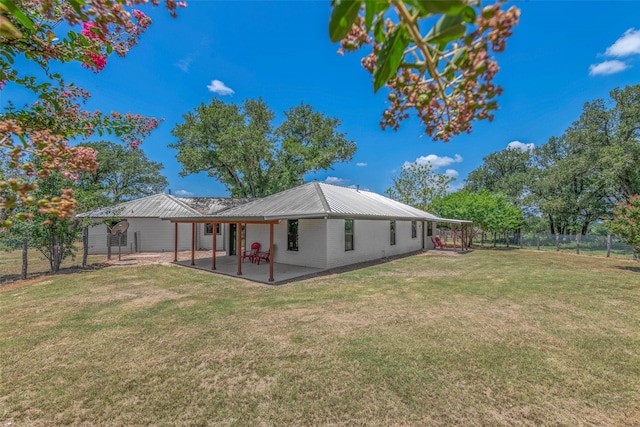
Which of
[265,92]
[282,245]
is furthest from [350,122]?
[282,245]

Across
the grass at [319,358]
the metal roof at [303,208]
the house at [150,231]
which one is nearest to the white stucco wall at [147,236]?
the house at [150,231]

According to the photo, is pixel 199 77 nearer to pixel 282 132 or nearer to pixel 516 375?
pixel 282 132

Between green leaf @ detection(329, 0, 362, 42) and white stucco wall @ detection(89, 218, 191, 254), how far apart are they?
63.9ft

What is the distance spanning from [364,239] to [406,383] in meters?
10.3

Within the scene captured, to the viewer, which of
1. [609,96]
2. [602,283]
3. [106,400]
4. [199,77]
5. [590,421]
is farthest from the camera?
[609,96]

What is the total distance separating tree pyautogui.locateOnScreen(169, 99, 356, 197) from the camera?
22.1 metres

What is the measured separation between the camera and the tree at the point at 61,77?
1470 mm

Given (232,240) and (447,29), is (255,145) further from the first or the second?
(447,29)

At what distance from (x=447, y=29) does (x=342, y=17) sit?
29cm

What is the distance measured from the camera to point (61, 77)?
2541mm

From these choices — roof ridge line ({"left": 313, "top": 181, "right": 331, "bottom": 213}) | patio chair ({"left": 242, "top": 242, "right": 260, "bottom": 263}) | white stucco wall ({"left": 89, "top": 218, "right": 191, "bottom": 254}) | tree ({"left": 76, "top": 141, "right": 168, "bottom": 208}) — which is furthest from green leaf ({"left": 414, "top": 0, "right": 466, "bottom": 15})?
tree ({"left": 76, "top": 141, "right": 168, "bottom": 208})

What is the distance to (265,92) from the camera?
25.3m

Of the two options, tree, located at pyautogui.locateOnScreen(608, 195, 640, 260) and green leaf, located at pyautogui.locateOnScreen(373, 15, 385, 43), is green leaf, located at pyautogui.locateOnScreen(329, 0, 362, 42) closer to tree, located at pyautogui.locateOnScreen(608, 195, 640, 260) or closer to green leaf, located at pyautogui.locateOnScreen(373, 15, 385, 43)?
green leaf, located at pyautogui.locateOnScreen(373, 15, 385, 43)

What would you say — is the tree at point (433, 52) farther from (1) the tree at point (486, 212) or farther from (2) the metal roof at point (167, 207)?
(1) the tree at point (486, 212)
